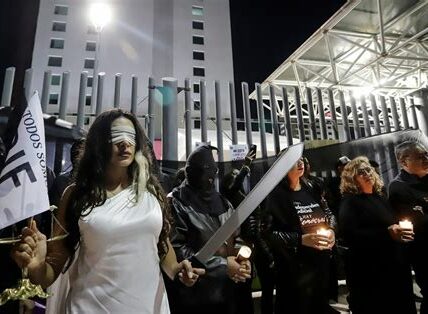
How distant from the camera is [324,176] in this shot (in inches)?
149

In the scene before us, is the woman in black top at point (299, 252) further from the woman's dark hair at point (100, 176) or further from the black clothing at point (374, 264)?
the woman's dark hair at point (100, 176)

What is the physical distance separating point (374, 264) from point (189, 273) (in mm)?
2106

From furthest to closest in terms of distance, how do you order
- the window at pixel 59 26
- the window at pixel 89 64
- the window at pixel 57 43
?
the window at pixel 59 26 < the window at pixel 57 43 < the window at pixel 89 64

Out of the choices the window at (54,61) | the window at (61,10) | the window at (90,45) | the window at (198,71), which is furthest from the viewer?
the window at (198,71)

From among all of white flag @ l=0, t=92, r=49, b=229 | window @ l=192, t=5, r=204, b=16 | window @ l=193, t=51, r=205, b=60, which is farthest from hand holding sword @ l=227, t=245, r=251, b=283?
window @ l=192, t=5, r=204, b=16

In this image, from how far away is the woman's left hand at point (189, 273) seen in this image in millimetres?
1379

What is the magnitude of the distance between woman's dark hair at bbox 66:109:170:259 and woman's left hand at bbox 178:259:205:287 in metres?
0.13

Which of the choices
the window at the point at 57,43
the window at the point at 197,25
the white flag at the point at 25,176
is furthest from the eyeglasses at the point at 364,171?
the window at the point at 197,25

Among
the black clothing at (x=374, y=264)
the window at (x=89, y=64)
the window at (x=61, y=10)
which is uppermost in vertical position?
the window at (x=61, y=10)

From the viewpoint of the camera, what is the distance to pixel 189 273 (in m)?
1.38

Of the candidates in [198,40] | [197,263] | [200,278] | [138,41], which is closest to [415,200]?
[200,278]

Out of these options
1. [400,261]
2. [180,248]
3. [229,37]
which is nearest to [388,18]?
Answer: [400,261]

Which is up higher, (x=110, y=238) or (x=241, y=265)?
(x=110, y=238)

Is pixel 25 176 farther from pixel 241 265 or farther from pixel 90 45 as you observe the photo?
pixel 90 45
